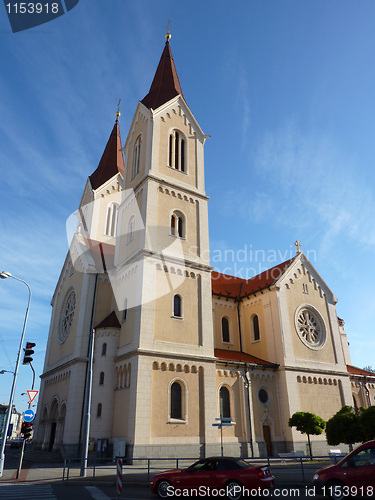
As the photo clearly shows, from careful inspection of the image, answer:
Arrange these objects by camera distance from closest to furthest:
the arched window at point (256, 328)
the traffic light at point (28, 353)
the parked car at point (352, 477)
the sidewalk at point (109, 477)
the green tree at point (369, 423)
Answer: the parked car at point (352, 477) → the sidewalk at point (109, 477) → the green tree at point (369, 423) → the traffic light at point (28, 353) → the arched window at point (256, 328)

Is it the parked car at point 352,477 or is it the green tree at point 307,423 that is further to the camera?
the green tree at point 307,423

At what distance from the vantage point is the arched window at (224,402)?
86.2ft

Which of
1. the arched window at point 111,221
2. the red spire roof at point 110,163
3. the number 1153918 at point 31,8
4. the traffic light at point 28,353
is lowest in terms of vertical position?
the traffic light at point 28,353

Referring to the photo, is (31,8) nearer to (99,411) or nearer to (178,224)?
(178,224)

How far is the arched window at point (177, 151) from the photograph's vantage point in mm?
31625

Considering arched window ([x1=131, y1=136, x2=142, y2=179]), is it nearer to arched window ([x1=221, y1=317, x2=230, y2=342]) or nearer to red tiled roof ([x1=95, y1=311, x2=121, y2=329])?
red tiled roof ([x1=95, y1=311, x2=121, y2=329])

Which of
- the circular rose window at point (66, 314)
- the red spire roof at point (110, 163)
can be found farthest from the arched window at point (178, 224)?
the red spire roof at point (110, 163)

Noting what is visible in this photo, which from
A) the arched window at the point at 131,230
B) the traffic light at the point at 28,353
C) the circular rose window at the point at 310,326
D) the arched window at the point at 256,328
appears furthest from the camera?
the arched window at the point at 256,328

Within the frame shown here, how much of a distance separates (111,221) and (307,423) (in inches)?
1026

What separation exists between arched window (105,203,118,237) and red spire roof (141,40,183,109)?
11456 millimetres

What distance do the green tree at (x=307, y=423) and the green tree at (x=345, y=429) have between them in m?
2.70

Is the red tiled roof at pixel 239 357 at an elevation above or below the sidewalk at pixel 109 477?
A: above

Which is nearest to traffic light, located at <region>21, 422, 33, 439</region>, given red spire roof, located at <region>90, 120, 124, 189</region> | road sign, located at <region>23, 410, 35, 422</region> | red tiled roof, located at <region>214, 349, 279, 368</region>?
road sign, located at <region>23, 410, 35, 422</region>
